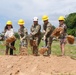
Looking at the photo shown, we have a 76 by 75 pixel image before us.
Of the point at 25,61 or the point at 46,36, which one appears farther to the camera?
the point at 46,36

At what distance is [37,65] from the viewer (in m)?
10.2

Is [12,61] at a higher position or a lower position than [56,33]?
lower

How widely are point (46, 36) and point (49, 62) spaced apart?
5.77ft

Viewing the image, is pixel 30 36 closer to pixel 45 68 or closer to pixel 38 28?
pixel 38 28

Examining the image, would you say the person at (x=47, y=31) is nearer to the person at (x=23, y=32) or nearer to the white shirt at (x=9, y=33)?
the person at (x=23, y=32)

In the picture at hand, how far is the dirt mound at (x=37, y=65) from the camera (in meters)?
9.71

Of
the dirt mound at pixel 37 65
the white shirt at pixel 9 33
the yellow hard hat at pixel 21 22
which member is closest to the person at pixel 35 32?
the yellow hard hat at pixel 21 22

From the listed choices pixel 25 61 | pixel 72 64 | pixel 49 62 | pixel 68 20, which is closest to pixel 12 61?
pixel 25 61

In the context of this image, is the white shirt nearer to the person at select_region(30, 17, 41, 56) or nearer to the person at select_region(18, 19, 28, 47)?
the person at select_region(18, 19, 28, 47)

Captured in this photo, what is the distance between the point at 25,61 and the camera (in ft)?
34.9

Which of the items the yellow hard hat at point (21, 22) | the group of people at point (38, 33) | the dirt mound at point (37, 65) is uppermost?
the yellow hard hat at point (21, 22)

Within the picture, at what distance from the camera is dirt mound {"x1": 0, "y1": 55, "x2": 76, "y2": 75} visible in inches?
382

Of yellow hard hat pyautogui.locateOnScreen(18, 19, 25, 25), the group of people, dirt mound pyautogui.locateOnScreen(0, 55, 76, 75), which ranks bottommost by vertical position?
dirt mound pyautogui.locateOnScreen(0, 55, 76, 75)

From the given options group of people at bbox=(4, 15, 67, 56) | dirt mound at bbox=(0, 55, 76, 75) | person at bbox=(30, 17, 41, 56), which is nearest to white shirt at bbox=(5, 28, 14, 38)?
group of people at bbox=(4, 15, 67, 56)
